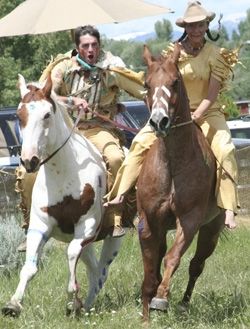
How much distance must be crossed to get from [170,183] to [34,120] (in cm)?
121

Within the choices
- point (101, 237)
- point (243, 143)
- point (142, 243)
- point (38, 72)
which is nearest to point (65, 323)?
point (142, 243)

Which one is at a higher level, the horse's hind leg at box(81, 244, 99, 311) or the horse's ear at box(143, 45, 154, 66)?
the horse's ear at box(143, 45, 154, 66)

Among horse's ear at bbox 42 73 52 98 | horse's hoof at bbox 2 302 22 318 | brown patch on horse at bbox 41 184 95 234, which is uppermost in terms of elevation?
horse's ear at bbox 42 73 52 98

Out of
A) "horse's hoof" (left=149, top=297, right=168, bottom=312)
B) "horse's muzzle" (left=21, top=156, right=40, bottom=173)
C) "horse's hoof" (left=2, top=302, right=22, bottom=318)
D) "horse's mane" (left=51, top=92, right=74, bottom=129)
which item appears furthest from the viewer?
"horse's mane" (left=51, top=92, right=74, bottom=129)

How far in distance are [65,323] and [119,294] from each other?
1408 millimetres

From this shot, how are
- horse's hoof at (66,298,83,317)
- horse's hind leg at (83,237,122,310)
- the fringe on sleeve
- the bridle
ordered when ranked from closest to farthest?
1. the bridle
2. horse's hoof at (66,298,83,317)
3. the fringe on sleeve
4. horse's hind leg at (83,237,122,310)

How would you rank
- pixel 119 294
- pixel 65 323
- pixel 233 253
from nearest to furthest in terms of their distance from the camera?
pixel 65 323 < pixel 119 294 < pixel 233 253

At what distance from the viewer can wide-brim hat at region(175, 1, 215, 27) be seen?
840 centimetres

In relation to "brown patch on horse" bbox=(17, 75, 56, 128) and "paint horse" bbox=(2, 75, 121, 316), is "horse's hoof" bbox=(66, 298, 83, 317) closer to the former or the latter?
"paint horse" bbox=(2, 75, 121, 316)

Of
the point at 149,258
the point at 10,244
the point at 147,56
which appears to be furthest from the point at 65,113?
the point at 10,244

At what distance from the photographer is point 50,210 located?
854 centimetres

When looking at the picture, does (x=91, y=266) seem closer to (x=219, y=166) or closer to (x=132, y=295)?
(x=132, y=295)

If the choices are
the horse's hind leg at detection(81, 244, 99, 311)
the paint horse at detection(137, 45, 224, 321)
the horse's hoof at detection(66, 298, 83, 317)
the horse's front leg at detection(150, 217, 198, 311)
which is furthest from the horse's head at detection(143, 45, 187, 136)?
the horse's hind leg at detection(81, 244, 99, 311)

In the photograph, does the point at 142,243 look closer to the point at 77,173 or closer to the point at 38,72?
the point at 77,173
